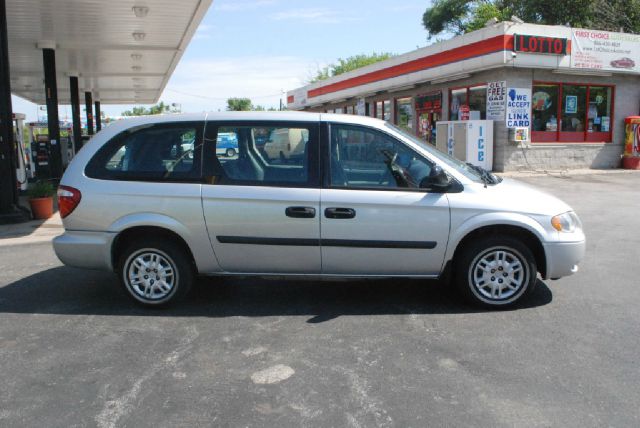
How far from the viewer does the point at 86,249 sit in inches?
205

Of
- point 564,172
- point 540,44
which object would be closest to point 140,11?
point 540,44

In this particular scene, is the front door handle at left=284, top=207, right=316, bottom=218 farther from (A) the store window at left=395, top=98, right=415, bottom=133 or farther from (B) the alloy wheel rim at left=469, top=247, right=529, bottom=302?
(A) the store window at left=395, top=98, right=415, bottom=133

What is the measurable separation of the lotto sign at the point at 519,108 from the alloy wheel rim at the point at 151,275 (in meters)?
15.8

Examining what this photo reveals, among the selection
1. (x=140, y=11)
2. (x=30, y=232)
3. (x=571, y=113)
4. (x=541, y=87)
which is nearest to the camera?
(x=30, y=232)

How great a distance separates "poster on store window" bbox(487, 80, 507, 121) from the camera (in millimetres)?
18578

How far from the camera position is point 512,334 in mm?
4562

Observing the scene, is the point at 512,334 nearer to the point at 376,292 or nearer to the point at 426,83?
the point at 376,292

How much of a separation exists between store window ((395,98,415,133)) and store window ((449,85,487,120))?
11.0 ft

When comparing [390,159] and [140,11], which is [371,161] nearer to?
[390,159]

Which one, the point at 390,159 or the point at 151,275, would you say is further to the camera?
the point at 151,275

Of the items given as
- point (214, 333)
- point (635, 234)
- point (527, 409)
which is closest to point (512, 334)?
point (527, 409)

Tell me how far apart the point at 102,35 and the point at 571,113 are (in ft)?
51.8

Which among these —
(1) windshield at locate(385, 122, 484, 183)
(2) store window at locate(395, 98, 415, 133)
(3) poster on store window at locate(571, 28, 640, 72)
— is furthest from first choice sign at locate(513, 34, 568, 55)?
(1) windshield at locate(385, 122, 484, 183)

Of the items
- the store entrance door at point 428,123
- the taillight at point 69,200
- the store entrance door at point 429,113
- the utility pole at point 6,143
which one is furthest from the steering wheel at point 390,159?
the store entrance door at point 428,123
